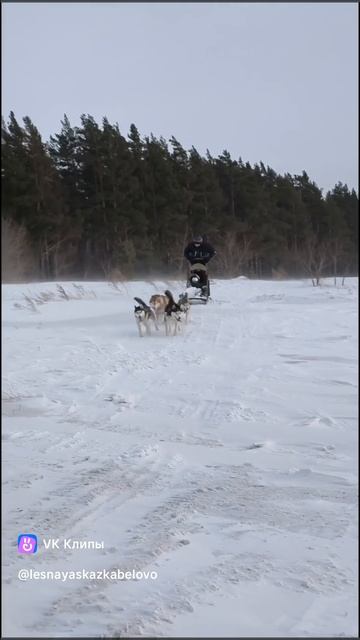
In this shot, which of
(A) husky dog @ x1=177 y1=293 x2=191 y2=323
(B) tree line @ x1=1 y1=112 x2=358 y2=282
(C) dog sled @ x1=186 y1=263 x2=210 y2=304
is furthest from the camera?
(A) husky dog @ x1=177 y1=293 x2=191 y2=323

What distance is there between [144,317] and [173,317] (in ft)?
1.26

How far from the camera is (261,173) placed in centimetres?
390

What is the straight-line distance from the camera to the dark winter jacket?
3.95 m

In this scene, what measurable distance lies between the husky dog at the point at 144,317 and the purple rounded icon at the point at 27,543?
4.63m

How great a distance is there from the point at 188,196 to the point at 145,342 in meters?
A: 2.42

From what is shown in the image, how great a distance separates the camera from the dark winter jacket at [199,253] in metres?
3.95

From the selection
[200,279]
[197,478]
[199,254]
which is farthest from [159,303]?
[197,478]

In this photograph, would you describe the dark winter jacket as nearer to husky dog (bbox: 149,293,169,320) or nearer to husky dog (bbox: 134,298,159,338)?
husky dog (bbox: 134,298,159,338)

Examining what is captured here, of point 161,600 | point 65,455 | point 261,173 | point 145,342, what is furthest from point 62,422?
point 145,342

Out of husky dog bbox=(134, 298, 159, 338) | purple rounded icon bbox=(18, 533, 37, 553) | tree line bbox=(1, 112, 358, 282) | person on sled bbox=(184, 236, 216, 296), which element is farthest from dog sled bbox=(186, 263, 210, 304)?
purple rounded icon bbox=(18, 533, 37, 553)

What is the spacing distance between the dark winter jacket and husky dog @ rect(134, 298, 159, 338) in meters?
2.12

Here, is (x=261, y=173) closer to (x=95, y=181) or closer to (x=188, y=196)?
(x=188, y=196)

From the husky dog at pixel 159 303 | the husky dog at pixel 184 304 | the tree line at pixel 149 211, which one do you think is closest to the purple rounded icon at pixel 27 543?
the tree line at pixel 149 211

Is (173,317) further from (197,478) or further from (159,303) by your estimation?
(197,478)
